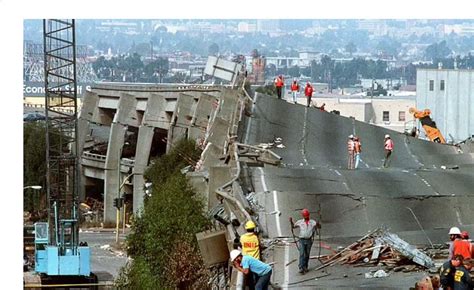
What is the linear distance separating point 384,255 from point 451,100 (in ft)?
149

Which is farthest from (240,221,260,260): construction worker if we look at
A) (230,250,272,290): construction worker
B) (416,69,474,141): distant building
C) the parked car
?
the parked car

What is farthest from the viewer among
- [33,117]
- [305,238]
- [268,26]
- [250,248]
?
[268,26]

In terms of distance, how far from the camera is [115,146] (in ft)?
192

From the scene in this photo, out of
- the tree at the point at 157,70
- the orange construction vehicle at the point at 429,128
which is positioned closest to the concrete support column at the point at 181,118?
the orange construction vehicle at the point at 429,128

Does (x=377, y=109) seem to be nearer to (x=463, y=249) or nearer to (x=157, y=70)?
(x=157, y=70)

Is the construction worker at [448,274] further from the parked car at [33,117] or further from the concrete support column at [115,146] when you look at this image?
→ the parked car at [33,117]

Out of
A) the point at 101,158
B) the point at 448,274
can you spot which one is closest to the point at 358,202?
the point at 448,274

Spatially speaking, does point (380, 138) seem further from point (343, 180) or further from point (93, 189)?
point (93, 189)

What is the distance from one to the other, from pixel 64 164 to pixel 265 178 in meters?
16.7

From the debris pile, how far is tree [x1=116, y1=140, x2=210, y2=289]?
13.7 ft

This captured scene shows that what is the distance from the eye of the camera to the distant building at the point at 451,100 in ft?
202

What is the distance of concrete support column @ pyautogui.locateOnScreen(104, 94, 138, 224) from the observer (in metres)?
53.6

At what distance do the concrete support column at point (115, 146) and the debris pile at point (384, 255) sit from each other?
109ft

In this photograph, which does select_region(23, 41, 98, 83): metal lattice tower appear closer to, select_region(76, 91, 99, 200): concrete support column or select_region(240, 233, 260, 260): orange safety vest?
select_region(76, 91, 99, 200): concrete support column
